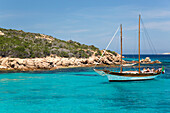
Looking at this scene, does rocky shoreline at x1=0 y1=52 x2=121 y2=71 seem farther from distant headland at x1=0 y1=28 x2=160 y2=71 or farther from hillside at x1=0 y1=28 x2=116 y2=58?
hillside at x1=0 y1=28 x2=116 y2=58

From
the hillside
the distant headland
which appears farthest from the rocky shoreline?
the hillside

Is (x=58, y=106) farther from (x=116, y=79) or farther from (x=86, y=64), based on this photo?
(x=86, y=64)

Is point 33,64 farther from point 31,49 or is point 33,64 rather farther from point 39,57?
point 31,49

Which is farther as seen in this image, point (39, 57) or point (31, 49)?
point (31, 49)

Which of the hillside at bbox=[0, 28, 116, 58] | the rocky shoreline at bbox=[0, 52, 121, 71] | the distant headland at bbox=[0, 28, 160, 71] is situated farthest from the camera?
the hillside at bbox=[0, 28, 116, 58]

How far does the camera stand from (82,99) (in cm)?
2531

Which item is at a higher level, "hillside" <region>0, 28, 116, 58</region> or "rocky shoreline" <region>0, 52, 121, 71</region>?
"hillside" <region>0, 28, 116, 58</region>

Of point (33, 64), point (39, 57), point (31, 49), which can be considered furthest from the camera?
point (31, 49)

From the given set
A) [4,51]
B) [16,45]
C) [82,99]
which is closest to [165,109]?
[82,99]

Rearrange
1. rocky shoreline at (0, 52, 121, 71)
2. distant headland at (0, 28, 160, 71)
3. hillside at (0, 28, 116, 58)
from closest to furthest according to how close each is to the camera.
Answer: rocky shoreline at (0, 52, 121, 71) < distant headland at (0, 28, 160, 71) < hillside at (0, 28, 116, 58)

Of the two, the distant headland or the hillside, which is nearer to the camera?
the distant headland

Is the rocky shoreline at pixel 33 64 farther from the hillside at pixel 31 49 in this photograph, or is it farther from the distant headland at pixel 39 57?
the hillside at pixel 31 49

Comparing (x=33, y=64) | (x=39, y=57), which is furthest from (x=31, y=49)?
(x=33, y=64)

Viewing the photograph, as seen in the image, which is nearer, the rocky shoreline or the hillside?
the rocky shoreline
